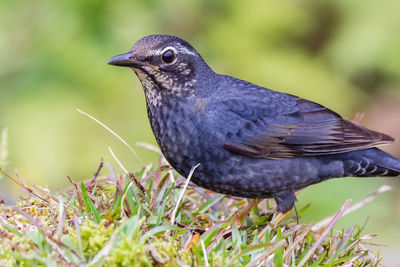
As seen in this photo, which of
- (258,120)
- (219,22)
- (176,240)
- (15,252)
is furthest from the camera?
(219,22)

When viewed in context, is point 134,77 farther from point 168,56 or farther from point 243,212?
point 243,212

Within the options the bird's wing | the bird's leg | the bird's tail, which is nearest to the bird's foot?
the bird's leg

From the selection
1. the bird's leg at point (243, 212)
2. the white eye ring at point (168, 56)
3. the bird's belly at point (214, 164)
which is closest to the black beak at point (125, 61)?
the white eye ring at point (168, 56)

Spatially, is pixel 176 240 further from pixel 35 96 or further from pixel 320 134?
pixel 35 96

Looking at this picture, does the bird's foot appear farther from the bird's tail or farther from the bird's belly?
the bird's tail

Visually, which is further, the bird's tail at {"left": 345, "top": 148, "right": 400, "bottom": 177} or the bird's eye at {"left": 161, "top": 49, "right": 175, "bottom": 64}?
the bird's tail at {"left": 345, "top": 148, "right": 400, "bottom": 177}

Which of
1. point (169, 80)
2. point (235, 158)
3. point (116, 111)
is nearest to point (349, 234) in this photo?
point (235, 158)

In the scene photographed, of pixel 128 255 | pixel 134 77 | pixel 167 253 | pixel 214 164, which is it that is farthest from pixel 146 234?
pixel 134 77
